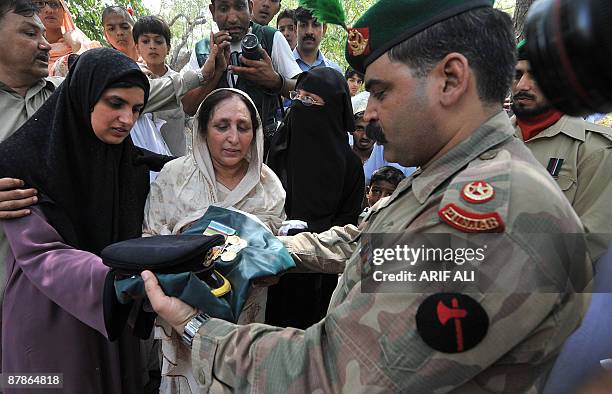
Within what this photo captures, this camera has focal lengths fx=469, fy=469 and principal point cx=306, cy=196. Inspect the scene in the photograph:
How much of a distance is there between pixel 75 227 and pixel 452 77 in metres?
1.54

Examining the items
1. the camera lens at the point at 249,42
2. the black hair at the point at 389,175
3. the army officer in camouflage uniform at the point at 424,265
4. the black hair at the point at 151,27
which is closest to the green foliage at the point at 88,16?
the black hair at the point at 151,27

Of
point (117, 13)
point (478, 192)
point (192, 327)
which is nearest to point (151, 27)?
point (117, 13)

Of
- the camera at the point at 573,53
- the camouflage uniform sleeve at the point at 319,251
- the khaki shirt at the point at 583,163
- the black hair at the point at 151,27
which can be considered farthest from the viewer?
the black hair at the point at 151,27

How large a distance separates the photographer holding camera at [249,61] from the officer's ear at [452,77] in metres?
2.20

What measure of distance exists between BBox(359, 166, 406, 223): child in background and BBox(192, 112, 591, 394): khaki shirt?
240cm

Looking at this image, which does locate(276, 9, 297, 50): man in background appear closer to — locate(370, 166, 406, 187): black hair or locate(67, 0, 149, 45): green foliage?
locate(67, 0, 149, 45): green foliage

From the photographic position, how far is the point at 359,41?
1321 millimetres

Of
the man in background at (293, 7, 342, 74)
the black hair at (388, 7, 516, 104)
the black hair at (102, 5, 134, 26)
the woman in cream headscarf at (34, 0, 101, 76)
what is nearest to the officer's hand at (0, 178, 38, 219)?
the black hair at (388, 7, 516, 104)

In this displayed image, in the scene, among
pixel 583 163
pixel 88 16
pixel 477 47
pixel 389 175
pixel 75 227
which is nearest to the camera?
pixel 477 47

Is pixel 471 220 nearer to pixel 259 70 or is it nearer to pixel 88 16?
pixel 259 70

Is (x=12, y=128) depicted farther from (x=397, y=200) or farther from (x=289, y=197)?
(x=397, y=200)

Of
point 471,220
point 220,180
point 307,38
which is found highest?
point 307,38

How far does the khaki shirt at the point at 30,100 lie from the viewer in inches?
89.7

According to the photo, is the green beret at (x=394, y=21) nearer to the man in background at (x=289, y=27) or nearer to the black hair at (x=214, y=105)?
the black hair at (x=214, y=105)
